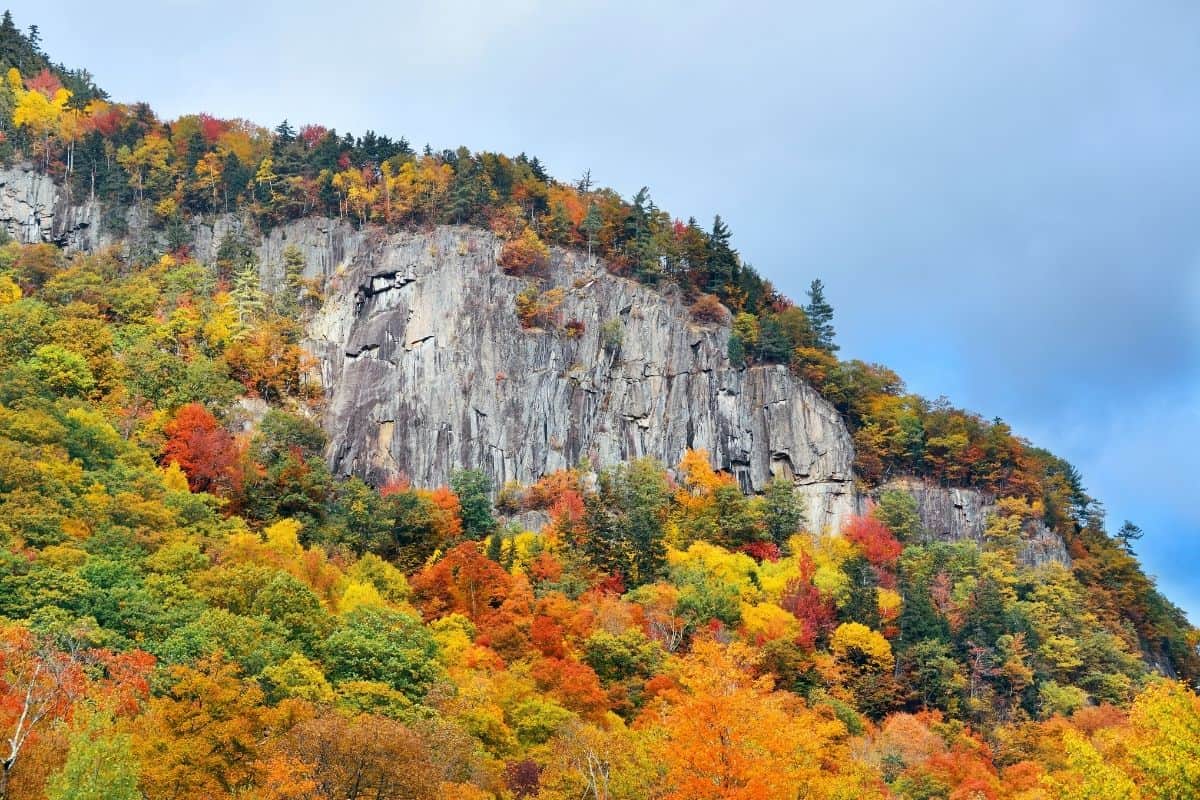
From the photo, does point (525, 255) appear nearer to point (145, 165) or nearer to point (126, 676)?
point (145, 165)

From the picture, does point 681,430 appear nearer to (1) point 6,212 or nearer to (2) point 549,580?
(2) point 549,580

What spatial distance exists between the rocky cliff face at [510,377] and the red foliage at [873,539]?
1764mm

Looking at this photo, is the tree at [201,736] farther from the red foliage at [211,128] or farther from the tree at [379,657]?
the red foliage at [211,128]

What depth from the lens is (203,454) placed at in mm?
59094

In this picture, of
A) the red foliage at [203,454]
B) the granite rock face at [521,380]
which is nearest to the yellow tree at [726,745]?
the red foliage at [203,454]

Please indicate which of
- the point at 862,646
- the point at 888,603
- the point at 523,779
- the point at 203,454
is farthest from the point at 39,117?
the point at 523,779

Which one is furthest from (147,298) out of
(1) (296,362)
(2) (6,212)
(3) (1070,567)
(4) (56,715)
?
(3) (1070,567)

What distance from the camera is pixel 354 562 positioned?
55.1 metres

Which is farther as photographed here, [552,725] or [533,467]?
[533,467]

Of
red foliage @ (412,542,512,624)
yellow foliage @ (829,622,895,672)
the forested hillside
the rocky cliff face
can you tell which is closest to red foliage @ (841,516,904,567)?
the forested hillside

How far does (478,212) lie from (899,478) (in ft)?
118

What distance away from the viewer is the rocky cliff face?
7288cm

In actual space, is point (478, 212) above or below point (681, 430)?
above

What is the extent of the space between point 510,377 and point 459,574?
24.4 m
